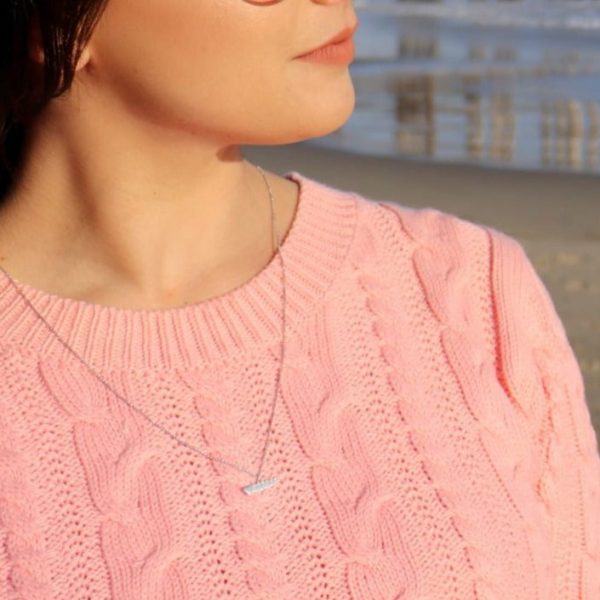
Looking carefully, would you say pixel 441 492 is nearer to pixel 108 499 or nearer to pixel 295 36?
pixel 108 499

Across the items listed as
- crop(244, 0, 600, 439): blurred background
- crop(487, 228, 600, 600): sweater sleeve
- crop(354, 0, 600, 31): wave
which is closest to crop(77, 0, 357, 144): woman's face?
crop(487, 228, 600, 600): sweater sleeve

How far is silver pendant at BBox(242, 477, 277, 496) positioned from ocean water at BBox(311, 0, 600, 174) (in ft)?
25.2

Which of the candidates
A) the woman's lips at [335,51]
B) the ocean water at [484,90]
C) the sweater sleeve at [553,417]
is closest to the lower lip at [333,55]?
the woman's lips at [335,51]

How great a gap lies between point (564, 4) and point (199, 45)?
58.7 ft

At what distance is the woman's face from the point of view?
1.95 meters

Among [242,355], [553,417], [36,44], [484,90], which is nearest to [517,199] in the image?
[484,90]

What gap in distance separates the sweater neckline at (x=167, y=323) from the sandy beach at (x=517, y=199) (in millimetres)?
4184

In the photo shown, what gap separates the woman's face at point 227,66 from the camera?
195cm

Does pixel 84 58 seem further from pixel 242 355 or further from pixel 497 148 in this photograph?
pixel 497 148

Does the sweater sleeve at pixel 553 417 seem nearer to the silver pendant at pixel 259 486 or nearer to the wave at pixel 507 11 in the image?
the silver pendant at pixel 259 486

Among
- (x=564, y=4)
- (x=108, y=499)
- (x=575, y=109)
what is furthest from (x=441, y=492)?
(x=564, y=4)

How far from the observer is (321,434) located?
6.75 ft

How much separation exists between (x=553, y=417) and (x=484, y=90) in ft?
34.2

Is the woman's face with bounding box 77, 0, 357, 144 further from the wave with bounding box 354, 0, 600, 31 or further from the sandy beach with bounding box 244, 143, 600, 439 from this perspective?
the wave with bounding box 354, 0, 600, 31
